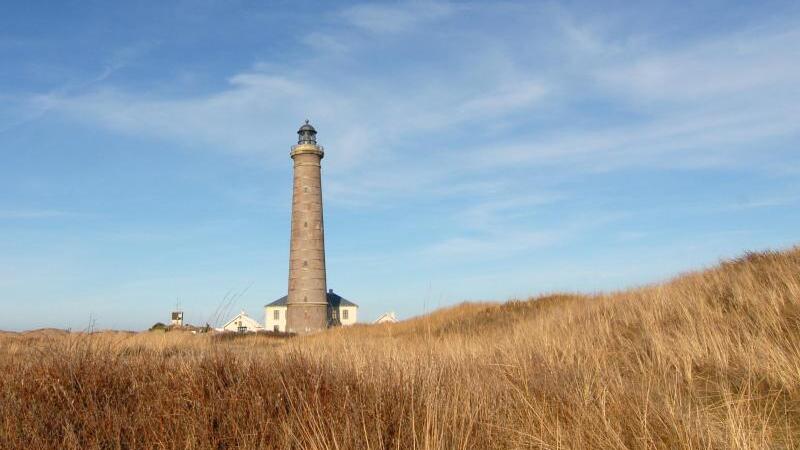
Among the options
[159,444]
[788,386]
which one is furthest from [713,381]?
[159,444]

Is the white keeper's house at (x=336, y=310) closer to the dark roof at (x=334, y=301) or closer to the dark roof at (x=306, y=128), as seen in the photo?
the dark roof at (x=334, y=301)

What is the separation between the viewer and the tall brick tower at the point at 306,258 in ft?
128

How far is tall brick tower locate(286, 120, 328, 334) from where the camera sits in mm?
38938

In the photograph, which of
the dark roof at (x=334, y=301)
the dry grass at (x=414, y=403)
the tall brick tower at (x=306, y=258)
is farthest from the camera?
the dark roof at (x=334, y=301)

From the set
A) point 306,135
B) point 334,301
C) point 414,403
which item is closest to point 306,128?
point 306,135

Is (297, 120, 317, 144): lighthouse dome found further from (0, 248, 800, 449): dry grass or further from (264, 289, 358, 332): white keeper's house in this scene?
(0, 248, 800, 449): dry grass

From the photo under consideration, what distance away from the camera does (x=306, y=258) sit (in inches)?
1545

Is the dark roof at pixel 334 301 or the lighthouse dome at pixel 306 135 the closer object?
the lighthouse dome at pixel 306 135

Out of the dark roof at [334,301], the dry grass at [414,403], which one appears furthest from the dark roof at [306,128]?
the dry grass at [414,403]

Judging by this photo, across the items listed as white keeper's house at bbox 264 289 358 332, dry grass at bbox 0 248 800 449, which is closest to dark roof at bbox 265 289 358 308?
white keeper's house at bbox 264 289 358 332

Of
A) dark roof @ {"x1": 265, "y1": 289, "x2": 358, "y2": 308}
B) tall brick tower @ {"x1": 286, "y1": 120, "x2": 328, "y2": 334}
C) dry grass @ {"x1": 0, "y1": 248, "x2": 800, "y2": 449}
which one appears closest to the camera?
dry grass @ {"x1": 0, "y1": 248, "x2": 800, "y2": 449}

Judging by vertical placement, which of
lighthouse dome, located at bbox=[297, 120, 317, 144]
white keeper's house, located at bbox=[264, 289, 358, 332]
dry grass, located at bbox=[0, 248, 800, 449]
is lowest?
dry grass, located at bbox=[0, 248, 800, 449]

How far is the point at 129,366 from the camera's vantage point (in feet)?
16.7

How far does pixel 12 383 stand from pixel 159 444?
215cm
